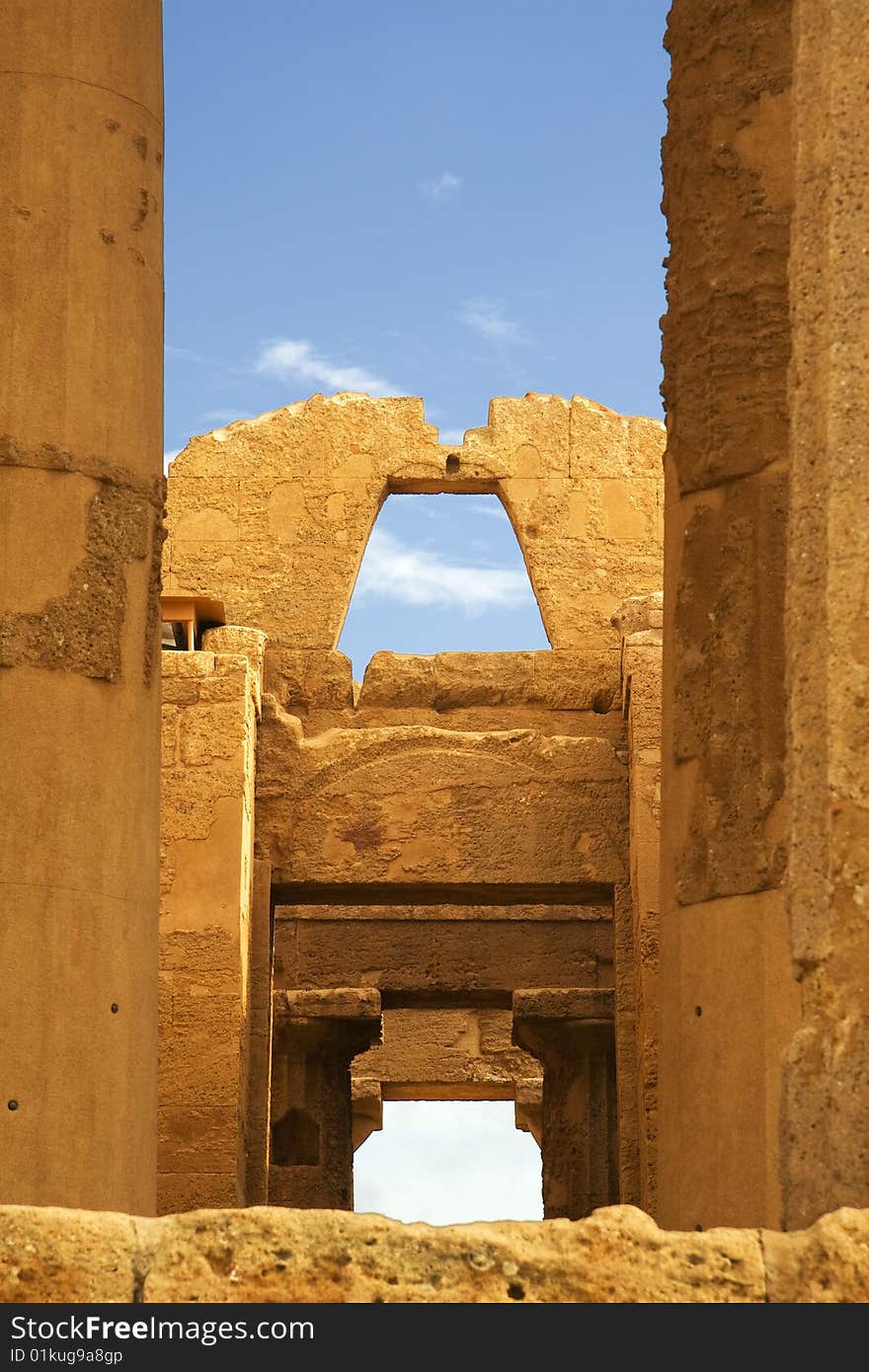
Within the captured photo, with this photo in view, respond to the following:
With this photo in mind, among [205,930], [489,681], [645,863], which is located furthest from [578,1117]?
[205,930]

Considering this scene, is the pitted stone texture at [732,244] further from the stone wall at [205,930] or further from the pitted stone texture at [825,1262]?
the pitted stone texture at [825,1262]

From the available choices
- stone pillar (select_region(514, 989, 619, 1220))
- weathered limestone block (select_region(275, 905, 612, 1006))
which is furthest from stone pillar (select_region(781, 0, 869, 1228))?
stone pillar (select_region(514, 989, 619, 1220))

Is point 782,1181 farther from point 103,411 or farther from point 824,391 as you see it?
point 103,411

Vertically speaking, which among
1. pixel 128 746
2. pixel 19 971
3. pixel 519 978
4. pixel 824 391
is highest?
pixel 824 391

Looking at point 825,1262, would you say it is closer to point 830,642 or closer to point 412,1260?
point 412,1260

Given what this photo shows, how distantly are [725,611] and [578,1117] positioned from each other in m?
8.75

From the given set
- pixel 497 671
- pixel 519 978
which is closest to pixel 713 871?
pixel 497 671

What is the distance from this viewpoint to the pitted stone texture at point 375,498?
14.7 metres

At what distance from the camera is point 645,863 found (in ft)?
32.7

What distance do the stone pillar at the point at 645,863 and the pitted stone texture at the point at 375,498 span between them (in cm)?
410

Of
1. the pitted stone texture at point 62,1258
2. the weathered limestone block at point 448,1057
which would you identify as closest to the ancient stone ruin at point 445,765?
A: the pitted stone texture at point 62,1258
